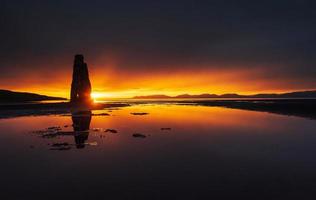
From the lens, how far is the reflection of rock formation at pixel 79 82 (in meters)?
87.0

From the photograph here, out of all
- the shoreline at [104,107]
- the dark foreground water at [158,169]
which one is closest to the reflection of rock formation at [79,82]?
the shoreline at [104,107]

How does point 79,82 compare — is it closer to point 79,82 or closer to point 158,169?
point 79,82

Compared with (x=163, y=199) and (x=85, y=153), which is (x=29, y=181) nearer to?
(x=85, y=153)

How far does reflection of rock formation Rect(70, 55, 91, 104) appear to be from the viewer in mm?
87000

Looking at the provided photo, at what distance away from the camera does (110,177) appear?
10.9 meters

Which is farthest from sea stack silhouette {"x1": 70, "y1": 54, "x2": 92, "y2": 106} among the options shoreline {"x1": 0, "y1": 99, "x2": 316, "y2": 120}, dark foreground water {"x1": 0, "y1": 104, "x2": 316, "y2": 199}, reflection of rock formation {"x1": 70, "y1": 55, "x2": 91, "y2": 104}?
dark foreground water {"x1": 0, "y1": 104, "x2": 316, "y2": 199}

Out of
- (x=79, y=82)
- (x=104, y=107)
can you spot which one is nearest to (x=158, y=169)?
(x=104, y=107)

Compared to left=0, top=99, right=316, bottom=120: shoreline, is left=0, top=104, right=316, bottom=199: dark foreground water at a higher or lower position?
lower

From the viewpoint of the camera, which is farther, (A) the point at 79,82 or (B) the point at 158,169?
(A) the point at 79,82

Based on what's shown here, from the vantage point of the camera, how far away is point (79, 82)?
87812mm

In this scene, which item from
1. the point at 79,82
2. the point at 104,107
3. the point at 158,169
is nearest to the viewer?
the point at 158,169

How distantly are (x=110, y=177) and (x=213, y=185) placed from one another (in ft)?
15.0

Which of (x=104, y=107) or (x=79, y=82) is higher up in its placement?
(x=79, y=82)

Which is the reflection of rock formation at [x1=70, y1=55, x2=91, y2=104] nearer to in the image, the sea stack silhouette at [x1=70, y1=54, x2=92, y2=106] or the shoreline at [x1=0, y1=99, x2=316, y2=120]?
the sea stack silhouette at [x1=70, y1=54, x2=92, y2=106]
